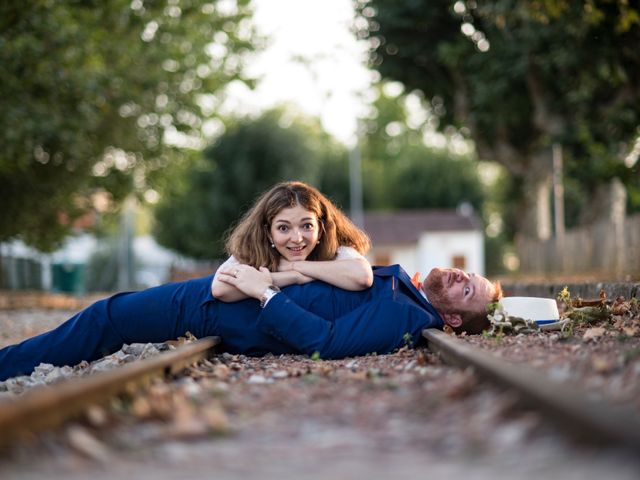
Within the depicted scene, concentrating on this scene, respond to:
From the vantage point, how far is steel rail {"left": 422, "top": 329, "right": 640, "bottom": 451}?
9.94 ft

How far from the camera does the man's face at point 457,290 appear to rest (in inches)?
292

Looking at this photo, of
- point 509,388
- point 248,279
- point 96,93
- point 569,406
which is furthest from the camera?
point 96,93

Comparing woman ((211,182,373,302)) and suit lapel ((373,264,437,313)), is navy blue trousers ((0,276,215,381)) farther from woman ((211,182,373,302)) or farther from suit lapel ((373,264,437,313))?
suit lapel ((373,264,437,313))

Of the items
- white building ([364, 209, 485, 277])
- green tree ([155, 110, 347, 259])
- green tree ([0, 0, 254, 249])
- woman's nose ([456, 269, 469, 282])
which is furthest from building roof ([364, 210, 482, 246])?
woman's nose ([456, 269, 469, 282])

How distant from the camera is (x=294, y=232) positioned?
7.28 meters

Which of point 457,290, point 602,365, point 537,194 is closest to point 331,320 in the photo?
point 457,290

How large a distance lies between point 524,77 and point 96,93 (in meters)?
14.1

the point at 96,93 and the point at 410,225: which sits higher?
the point at 96,93

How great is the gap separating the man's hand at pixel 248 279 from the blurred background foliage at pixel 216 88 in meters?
11.5

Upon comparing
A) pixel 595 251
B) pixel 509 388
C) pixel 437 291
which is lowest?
pixel 595 251

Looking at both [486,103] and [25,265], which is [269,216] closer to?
[486,103]

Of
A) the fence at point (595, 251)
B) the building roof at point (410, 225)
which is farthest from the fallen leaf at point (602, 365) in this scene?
the building roof at point (410, 225)

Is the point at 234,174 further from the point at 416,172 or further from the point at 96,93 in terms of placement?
the point at 96,93

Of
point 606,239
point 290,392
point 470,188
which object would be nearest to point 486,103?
point 606,239
